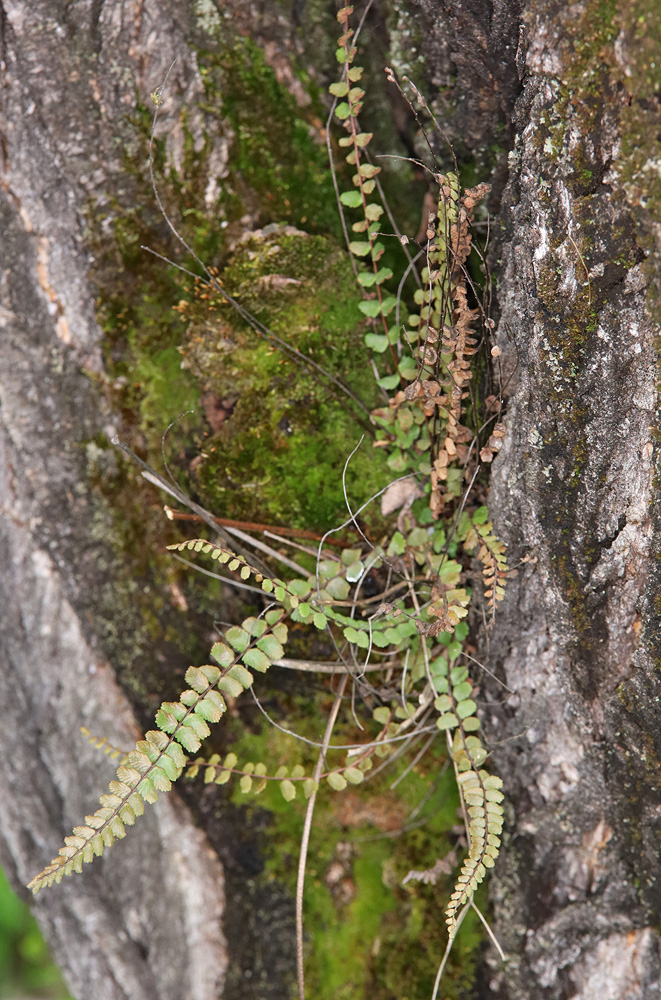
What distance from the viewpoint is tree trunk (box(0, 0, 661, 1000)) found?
1695mm

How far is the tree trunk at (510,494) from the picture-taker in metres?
1.70

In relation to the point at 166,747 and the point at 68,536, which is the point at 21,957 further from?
the point at 166,747

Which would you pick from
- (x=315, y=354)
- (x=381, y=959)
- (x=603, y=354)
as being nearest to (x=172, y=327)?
(x=315, y=354)

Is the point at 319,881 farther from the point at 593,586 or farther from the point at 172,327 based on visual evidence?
the point at 172,327

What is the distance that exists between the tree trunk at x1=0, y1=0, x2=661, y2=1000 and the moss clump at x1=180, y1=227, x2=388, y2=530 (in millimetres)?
483

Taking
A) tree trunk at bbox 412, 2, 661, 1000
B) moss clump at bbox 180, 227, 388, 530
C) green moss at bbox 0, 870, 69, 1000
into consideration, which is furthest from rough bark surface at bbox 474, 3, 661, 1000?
green moss at bbox 0, 870, 69, 1000

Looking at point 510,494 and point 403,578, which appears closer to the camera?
point 510,494

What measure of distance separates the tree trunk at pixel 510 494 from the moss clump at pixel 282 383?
19.0 inches

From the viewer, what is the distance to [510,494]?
199 centimetres

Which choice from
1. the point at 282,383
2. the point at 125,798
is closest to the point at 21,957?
the point at 125,798

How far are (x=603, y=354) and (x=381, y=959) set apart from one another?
239 centimetres

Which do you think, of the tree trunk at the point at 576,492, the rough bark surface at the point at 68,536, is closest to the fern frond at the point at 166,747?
the rough bark surface at the point at 68,536

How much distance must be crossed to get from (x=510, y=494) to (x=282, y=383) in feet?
A: 2.87

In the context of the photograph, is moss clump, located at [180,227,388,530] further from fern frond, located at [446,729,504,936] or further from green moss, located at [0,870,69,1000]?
green moss, located at [0,870,69,1000]
